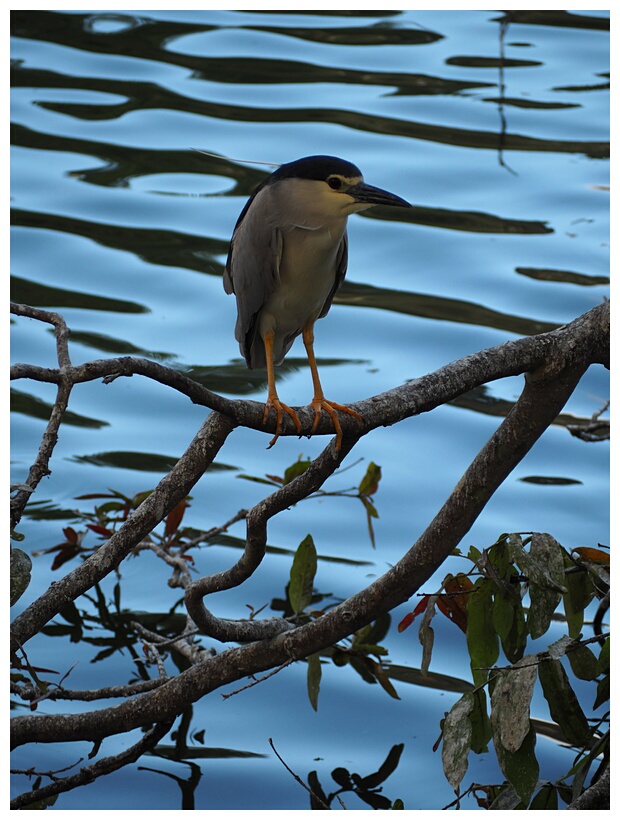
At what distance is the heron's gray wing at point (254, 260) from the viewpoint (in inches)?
99.3

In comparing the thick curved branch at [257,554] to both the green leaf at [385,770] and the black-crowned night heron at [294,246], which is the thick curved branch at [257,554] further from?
the green leaf at [385,770]

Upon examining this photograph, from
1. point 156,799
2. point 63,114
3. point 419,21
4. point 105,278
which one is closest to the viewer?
point 156,799

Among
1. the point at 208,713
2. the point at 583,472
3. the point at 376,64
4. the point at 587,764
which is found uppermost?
the point at 376,64

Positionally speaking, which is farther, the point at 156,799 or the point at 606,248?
the point at 606,248

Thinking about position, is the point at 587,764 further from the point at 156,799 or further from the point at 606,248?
the point at 606,248

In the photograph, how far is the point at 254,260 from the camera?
2561mm

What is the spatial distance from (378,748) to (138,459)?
1.83 metres

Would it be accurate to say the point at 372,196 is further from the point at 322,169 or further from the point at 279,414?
the point at 279,414

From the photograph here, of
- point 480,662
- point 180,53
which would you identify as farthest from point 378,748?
point 180,53

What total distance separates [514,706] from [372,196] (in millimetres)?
1123

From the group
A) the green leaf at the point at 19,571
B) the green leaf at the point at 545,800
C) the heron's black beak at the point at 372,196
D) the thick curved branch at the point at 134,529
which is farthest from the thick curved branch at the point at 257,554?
the green leaf at the point at 545,800

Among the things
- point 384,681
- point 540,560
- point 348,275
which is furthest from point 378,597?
point 348,275

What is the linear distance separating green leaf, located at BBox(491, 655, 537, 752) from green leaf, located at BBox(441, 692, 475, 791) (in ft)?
0.20

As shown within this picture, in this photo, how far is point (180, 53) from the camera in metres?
7.98
